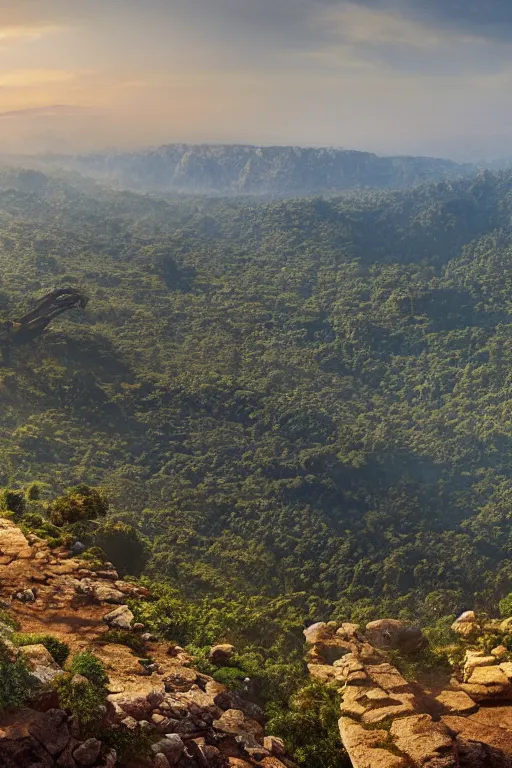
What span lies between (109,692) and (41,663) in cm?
256

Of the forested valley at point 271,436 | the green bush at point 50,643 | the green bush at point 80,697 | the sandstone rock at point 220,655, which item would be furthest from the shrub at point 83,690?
the sandstone rock at point 220,655

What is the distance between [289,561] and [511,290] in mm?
126655

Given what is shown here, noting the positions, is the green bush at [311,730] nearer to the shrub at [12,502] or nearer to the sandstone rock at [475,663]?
the sandstone rock at [475,663]

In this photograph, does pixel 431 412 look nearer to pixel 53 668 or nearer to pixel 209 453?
pixel 209 453

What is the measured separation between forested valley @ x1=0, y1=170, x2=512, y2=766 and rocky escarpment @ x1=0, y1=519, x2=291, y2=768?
9.63 ft

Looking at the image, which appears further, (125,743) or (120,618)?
(120,618)

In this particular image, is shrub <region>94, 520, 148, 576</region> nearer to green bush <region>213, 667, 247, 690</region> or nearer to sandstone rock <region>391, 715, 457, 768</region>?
green bush <region>213, 667, 247, 690</region>

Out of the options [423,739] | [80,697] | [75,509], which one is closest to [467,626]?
[423,739]

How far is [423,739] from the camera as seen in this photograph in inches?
865

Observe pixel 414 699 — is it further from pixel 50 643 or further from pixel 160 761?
pixel 50 643

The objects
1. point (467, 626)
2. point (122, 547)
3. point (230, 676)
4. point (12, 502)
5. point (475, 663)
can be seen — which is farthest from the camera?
point (122, 547)

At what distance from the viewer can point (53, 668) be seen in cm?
2016

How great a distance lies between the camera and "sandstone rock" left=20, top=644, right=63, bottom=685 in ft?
62.9

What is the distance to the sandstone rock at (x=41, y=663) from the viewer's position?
19.2 m
